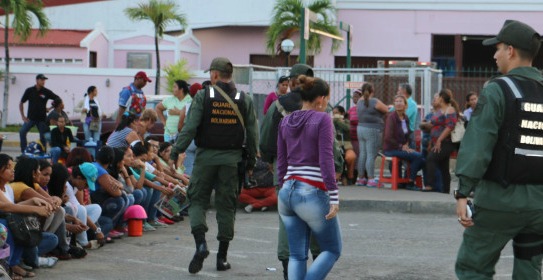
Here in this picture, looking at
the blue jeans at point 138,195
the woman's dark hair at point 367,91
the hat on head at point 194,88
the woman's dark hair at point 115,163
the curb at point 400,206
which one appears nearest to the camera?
the woman's dark hair at point 115,163

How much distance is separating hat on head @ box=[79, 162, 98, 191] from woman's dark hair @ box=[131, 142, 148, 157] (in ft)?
6.00

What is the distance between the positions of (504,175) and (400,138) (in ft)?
37.4

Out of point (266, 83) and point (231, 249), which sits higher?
point (266, 83)

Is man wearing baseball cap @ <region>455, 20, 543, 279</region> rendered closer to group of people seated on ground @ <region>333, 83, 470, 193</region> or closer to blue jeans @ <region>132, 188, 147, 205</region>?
blue jeans @ <region>132, 188, 147, 205</region>

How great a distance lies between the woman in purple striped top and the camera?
837cm

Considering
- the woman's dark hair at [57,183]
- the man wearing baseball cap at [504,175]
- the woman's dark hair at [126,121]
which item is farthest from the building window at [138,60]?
the man wearing baseball cap at [504,175]

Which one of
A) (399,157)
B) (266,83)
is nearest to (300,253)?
(399,157)

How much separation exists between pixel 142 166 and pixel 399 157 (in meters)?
5.95

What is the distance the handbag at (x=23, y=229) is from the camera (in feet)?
32.3

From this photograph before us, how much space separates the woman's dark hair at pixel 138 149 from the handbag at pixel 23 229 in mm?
3910

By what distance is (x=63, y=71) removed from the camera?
39.2 meters

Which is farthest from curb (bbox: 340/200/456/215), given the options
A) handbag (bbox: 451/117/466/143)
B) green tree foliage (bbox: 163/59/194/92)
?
green tree foliage (bbox: 163/59/194/92)

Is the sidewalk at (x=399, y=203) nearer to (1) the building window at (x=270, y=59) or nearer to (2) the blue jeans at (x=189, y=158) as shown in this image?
(2) the blue jeans at (x=189, y=158)

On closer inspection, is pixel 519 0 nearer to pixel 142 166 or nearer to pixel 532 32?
pixel 142 166
